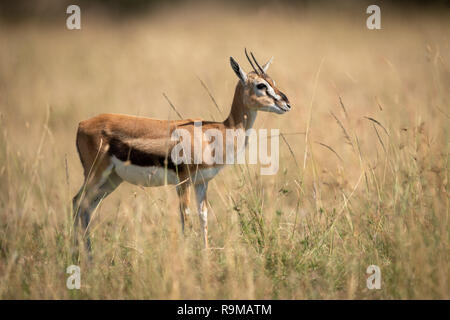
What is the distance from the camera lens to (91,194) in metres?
5.91

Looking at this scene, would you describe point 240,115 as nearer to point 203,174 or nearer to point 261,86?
point 261,86

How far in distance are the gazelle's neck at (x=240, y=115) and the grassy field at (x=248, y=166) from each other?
60 cm

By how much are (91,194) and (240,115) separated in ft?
6.53

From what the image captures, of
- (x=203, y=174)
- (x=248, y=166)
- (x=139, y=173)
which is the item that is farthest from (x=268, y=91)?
(x=139, y=173)

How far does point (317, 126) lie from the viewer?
10219mm

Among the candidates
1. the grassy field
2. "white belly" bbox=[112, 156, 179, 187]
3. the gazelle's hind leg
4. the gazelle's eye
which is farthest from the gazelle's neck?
the gazelle's hind leg

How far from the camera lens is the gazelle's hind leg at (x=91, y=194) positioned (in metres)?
5.84

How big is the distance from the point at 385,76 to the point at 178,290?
38.8 ft

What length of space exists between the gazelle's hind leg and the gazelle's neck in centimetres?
152

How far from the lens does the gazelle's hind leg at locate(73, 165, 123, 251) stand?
230 inches

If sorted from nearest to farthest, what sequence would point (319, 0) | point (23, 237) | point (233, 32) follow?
point (23, 237)
point (233, 32)
point (319, 0)

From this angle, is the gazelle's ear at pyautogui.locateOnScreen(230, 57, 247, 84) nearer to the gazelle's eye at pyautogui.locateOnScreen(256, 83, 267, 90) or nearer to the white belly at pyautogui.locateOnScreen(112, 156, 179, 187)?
the gazelle's eye at pyautogui.locateOnScreen(256, 83, 267, 90)
